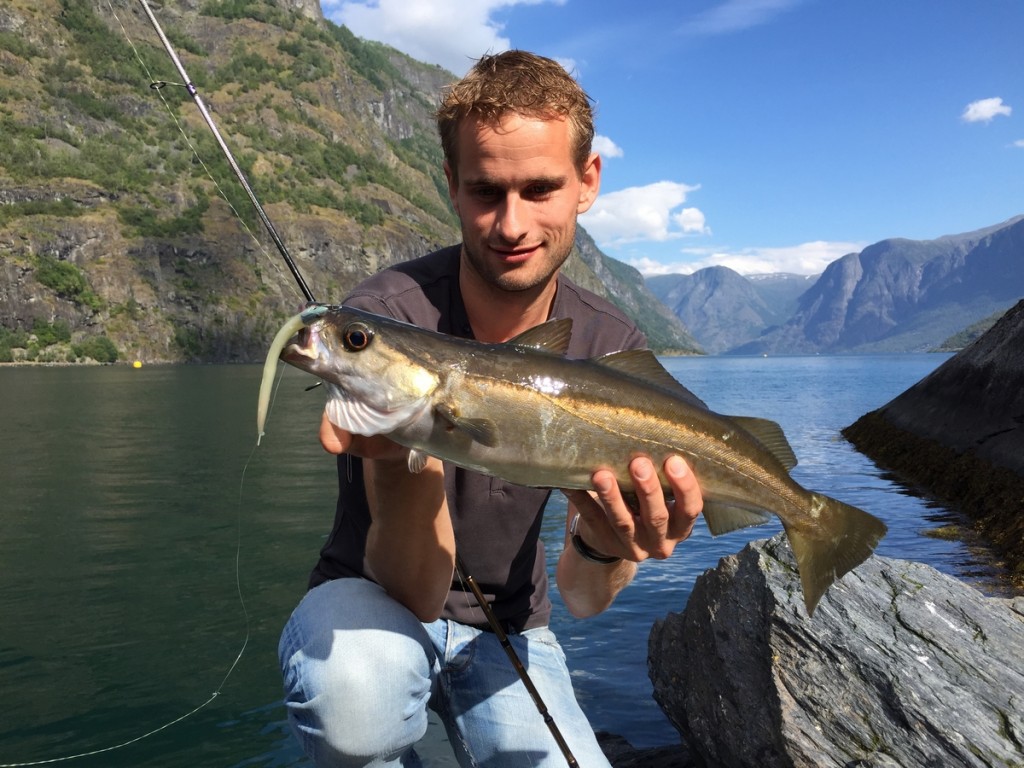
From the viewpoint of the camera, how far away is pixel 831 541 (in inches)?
145

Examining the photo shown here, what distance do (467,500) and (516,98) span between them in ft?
6.76

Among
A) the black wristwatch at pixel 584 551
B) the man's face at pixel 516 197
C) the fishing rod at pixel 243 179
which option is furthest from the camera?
the fishing rod at pixel 243 179

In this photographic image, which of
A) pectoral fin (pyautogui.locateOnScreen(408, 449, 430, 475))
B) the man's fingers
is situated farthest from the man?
pectoral fin (pyautogui.locateOnScreen(408, 449, 430, 475))

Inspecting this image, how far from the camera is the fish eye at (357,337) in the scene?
9.68 feet

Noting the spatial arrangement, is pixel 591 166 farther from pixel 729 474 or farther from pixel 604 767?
pixel 604 767

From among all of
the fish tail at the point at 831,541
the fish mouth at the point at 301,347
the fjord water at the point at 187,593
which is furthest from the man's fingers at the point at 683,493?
the fjord water at the point at 187,593

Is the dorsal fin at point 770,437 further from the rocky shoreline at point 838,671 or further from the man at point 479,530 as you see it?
the rocky shoreline at point 838,671

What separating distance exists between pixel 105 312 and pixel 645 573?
366ft

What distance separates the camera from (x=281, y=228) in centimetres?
13238

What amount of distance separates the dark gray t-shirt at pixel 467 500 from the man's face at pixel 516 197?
34cm

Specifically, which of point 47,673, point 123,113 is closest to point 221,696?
point 47,673

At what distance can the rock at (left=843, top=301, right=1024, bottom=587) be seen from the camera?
13.5m

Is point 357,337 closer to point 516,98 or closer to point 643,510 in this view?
point 643,510

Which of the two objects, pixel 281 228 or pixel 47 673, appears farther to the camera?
pixel 281 228
